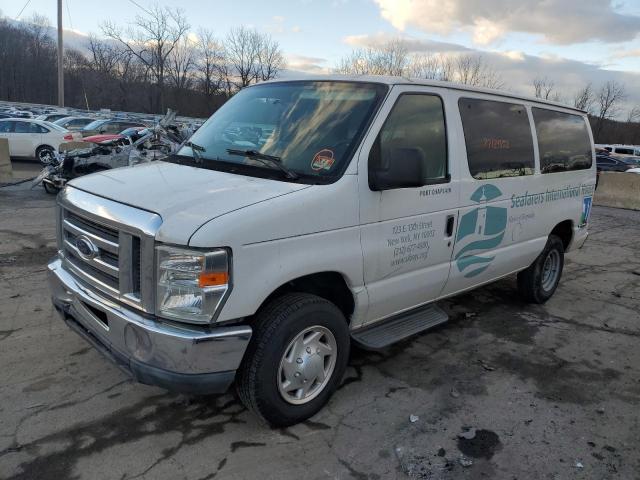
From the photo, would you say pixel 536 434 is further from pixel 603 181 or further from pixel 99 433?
pixel 603 181

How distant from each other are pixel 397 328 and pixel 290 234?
143cm

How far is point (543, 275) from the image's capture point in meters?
5.78

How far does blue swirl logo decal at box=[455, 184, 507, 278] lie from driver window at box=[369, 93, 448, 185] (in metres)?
0.51

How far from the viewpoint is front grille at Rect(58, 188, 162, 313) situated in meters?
2.67

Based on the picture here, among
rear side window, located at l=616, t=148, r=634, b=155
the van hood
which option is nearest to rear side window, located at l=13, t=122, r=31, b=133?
the van hood

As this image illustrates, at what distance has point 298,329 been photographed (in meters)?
3.03

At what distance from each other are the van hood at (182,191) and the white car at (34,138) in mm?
16945

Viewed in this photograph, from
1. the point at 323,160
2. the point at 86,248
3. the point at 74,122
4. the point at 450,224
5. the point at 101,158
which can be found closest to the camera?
the point at 86,248

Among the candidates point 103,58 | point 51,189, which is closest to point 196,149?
point 51,189

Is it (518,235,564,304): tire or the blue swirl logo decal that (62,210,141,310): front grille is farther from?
(518,235,564,304): tire

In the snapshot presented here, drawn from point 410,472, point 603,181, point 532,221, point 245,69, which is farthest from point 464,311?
point 245,69

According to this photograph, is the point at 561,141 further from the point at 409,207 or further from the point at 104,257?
the point at 104,257

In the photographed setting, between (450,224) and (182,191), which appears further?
(450,224)

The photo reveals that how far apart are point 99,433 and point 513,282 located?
549cm
